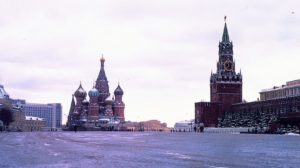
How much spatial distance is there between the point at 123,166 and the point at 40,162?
5706 mm

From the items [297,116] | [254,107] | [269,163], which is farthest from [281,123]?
[269,163]

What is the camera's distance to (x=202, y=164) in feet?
104

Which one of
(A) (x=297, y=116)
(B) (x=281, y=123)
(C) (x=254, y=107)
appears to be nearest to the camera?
(A) (x=297, y=116)

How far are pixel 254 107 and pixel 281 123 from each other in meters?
34.0

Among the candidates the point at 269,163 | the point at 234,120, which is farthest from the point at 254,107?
the point at 269,163

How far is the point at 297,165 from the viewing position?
3142 cm

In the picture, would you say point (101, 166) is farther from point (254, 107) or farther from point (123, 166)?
point (254, 107)

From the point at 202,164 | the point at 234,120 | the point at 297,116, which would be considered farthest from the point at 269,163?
the point at 234,120

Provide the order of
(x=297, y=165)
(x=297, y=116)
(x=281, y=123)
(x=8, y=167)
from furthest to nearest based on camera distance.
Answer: (x=281, y=123), (x=297, y=116), (x=297, y=165), (x=8, y=167)

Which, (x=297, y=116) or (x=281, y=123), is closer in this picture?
(x=297, y=116)

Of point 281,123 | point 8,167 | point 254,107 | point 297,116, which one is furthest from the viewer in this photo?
point 254,107

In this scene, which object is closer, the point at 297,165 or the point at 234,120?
the point at 297,165

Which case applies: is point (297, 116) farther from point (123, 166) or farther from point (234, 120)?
point (123, 166)

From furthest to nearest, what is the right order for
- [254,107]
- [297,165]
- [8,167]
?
1. [254,107]
2. [297,165]
3. [8,167]
